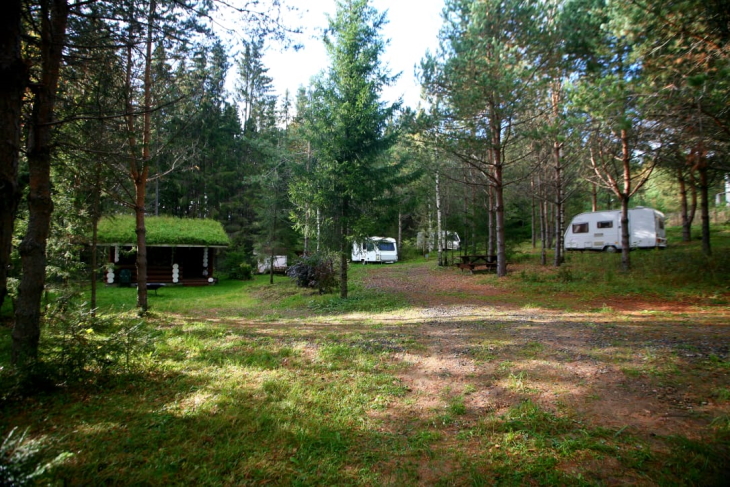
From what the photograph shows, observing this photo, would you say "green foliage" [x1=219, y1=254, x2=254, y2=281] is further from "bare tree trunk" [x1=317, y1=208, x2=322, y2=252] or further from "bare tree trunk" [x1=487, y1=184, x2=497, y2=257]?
"bare tree trunk" [x1=487, y1=184, x2=497, y2=257]

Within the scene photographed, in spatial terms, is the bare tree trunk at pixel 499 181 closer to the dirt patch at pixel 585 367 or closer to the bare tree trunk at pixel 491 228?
the bare tree trunk at pixel 491 228

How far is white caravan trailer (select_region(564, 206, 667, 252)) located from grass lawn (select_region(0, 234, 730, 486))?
14726 millimetres

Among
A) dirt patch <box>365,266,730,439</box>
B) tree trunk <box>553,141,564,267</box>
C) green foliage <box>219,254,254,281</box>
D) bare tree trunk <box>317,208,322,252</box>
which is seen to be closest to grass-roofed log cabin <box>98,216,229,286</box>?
green foliage <box>219,254,254,281</box>

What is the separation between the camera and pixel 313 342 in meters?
5.90

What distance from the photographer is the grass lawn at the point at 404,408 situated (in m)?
2.40

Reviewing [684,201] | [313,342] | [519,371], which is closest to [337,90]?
[313,342]

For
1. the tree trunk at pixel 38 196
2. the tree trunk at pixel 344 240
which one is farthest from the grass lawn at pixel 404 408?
the tree trunk at pixel 344 240

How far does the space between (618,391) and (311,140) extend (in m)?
10.4

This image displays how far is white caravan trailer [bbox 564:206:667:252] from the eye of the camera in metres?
19.1

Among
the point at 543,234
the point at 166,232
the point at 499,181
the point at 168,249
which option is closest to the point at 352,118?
the point at 499,181

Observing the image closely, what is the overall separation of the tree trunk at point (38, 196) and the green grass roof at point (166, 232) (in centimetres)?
1511

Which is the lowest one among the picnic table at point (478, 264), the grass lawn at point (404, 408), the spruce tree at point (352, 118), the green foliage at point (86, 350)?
the grass lawn at point (404, 408)

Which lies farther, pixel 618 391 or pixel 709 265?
pixel 709 265

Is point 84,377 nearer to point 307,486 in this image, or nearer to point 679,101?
point 307,486
